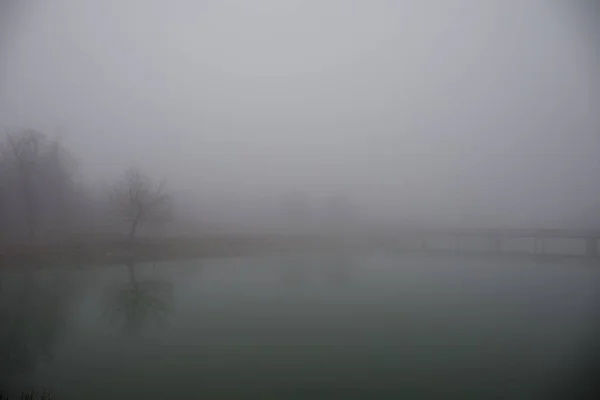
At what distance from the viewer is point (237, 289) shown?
6.75 metres

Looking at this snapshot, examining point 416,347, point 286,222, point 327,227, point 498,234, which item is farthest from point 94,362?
point 498,234

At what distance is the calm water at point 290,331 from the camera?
343 cm

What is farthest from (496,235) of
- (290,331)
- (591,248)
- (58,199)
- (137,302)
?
(58,199)

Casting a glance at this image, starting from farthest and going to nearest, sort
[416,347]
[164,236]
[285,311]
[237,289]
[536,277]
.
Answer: [164,236] < [536,277] < [237,289] < [285,311] < [416,347]

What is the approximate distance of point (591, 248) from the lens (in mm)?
7457

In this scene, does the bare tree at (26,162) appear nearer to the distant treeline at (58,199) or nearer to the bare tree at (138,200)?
the distant treeline at (58,199)

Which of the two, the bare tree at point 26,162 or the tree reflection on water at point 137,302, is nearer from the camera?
the tree reflection on water at point 137,302

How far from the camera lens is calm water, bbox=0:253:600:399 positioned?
3.43 metres

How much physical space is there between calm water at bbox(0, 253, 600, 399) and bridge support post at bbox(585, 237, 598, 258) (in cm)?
42

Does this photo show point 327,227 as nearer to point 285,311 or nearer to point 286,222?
point 286,222

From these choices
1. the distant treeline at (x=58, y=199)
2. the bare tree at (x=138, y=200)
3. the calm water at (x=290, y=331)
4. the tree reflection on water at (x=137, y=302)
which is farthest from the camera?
the bare tree at (x=138, y=200)

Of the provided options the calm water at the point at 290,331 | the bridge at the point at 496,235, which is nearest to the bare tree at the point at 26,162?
the calm water at the point at 290,331

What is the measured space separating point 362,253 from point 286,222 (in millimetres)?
2676

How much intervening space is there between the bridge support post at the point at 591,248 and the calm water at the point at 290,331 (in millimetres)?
425
